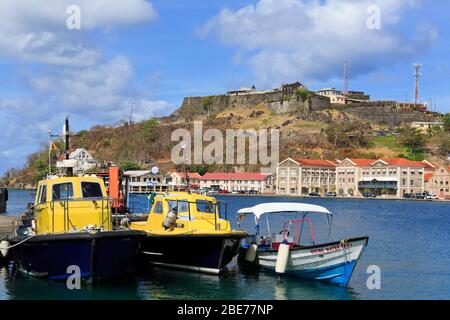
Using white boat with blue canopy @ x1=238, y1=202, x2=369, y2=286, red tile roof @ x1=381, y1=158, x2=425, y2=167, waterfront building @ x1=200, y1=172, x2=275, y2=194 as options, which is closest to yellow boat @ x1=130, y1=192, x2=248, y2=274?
white boat with blue canopy @ x1=238, y1=202, x2=369, y2=286

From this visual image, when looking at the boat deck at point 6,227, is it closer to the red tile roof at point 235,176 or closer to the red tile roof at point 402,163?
the red tile roof at point 402,163

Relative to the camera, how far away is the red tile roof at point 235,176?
17969cm

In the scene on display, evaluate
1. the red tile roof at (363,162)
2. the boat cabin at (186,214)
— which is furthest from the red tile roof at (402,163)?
the boat cabin at (186,214)

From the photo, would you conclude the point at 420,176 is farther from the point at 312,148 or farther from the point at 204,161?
the point at 204,161

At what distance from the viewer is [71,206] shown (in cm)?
2534

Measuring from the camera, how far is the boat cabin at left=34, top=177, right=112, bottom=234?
25172 millimetres

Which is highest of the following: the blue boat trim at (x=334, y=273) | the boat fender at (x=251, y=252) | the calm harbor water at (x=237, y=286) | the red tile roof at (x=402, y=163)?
the red tile roof at (x=402, y=163)

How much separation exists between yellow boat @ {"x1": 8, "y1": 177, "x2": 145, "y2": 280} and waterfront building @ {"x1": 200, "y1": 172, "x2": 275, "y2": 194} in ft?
496

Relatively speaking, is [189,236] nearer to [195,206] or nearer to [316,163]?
[195,206]

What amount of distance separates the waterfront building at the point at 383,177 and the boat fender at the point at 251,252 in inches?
5280

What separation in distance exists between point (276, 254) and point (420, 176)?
140 m

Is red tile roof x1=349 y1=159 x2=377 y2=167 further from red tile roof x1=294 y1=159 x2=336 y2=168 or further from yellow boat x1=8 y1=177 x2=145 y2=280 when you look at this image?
yellow boat x1=8 y1=177 x2=145 y2=280
